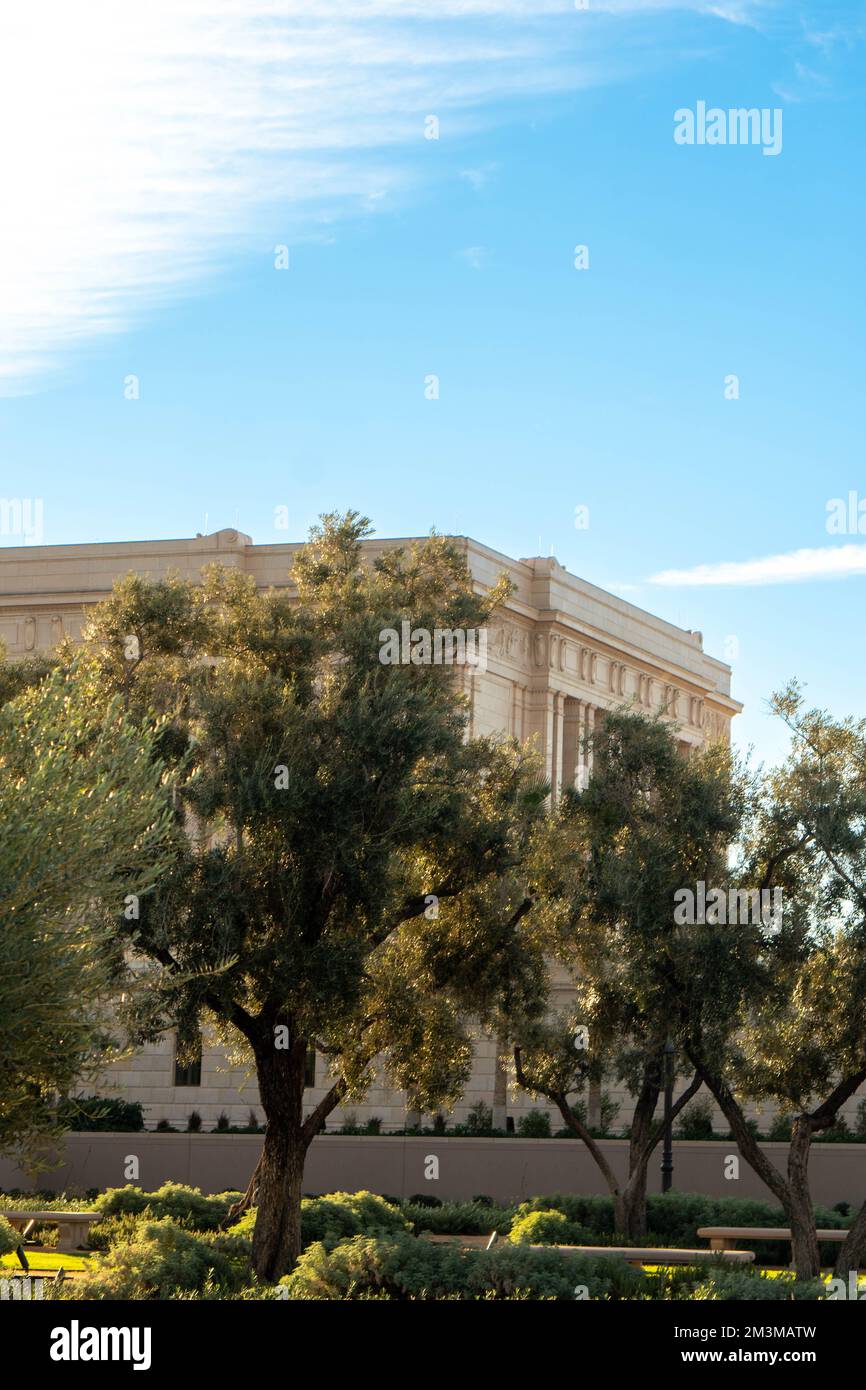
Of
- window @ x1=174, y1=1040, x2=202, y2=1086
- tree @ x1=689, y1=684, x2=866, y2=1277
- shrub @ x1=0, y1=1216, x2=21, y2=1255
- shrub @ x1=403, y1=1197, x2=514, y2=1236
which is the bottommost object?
shrub @ x1=403, y1=1197, x2=514, y2=1236

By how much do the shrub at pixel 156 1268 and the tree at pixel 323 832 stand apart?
105 inches

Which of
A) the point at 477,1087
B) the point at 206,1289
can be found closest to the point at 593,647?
the point at 477,1087

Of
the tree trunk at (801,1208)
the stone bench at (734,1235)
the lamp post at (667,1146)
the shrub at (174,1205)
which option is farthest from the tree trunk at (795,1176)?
the shrub at (174,1205)

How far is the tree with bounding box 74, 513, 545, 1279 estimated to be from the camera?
27.9 m

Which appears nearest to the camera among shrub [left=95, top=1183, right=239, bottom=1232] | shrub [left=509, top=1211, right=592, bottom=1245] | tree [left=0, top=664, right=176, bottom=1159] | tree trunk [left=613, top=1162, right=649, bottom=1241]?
tree [left=0, top=664, right=176, bottom=1159]

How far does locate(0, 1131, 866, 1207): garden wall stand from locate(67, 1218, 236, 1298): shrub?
2431 centimetres

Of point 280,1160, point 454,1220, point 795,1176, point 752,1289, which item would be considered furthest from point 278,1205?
point 454,1220

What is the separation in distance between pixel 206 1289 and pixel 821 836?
1112 cm

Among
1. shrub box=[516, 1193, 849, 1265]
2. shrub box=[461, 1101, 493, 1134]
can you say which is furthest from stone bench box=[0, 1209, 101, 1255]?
shrub box=[461, 1101, 493, 1134]

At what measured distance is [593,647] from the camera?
8300cm

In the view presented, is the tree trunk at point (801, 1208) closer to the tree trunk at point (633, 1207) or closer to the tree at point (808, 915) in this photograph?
the tree at point (808, 915)

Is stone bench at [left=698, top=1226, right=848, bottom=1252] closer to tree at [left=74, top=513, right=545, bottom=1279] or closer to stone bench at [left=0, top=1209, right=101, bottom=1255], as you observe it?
tree at [left=74, top=513, right=545, bottom=1279]

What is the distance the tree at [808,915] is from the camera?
2778 cm

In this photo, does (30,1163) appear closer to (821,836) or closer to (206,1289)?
(206,1289)
